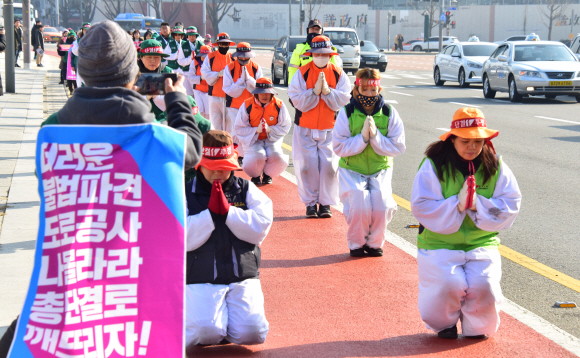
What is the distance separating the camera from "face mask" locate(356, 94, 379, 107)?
260 inches

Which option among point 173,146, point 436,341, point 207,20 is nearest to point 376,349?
point 436,341

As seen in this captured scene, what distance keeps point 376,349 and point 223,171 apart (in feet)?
4.71

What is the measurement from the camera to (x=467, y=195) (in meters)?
4.53

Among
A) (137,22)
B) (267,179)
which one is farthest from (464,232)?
(137,22)

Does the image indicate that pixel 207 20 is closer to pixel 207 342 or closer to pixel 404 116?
pixel 404 116

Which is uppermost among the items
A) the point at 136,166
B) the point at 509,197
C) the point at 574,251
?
the point at 136,166

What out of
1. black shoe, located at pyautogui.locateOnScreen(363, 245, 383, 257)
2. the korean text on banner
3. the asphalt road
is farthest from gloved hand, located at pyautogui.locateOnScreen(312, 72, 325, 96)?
the korean text on banner

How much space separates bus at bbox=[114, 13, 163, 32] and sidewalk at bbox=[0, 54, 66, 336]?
37.5 meters

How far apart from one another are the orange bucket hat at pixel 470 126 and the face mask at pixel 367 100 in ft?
6.46

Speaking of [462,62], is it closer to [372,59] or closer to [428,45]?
[372,59]

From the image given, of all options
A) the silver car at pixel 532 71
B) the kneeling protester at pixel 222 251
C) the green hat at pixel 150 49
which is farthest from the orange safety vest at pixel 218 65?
the silver car at pixel 532 71

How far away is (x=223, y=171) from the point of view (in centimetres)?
446

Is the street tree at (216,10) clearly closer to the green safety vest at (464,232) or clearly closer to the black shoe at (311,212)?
the black shoe at (311,212)

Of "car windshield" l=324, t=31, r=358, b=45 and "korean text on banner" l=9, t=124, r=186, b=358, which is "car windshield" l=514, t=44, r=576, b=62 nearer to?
"car windshield" l=324, t=31, r=358, b=45
